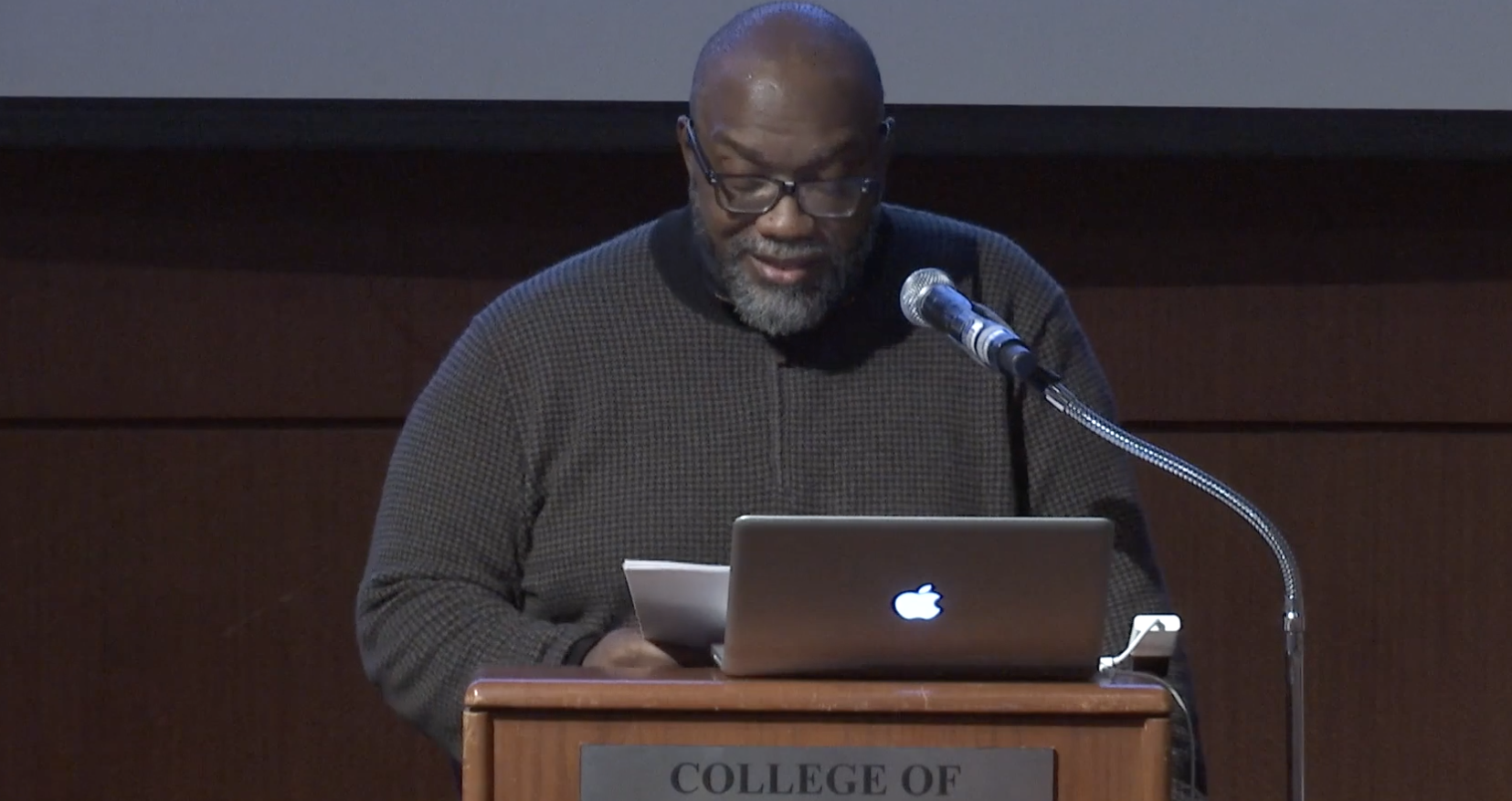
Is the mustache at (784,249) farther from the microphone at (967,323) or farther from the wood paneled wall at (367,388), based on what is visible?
the wood paneled wall at (367,388)

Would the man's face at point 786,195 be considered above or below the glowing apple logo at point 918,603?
above

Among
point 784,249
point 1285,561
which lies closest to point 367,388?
point 784,249

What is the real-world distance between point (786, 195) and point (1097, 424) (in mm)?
592

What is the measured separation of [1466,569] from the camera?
3.03 metres

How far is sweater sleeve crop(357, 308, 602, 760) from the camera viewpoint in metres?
1.81

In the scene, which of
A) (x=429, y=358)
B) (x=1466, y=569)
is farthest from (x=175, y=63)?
(x=1466, y=569)

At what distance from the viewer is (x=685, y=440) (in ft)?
6.54

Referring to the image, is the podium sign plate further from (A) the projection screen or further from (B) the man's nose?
(A) the projection screen

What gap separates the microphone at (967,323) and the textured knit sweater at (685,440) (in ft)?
1.39

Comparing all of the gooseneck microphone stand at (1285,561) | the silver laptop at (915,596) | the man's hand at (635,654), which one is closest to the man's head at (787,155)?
the man's hand at (635,654)

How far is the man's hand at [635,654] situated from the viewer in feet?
4.88

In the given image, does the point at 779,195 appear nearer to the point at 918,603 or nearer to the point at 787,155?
the point at 787,155

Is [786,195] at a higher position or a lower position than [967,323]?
higher

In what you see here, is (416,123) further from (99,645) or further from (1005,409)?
(1005,409)
